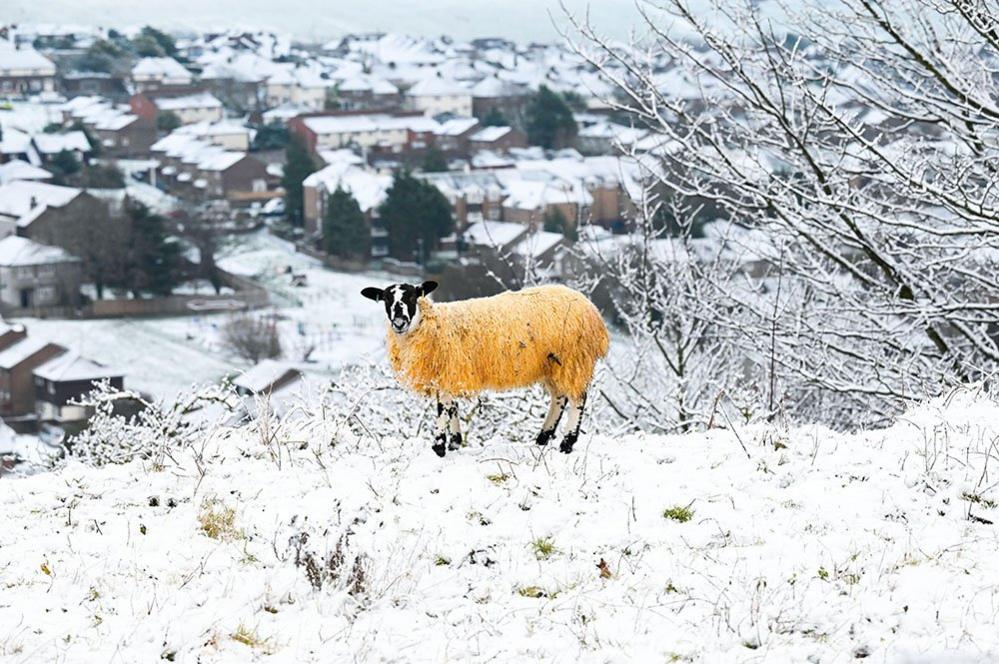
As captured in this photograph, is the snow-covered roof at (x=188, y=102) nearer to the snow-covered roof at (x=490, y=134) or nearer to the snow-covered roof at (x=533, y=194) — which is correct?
the snow-covered roof at (x=490, y=134)

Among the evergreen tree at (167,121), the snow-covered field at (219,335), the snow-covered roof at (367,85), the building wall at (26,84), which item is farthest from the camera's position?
the snow-covered roof at (367,85)

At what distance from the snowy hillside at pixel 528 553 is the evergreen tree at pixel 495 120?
81.8 metres

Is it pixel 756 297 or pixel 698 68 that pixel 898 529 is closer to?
pixel 698 68

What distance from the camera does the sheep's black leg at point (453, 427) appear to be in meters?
6.95

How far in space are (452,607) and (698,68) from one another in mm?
6492

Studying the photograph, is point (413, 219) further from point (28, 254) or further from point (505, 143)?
point (505, 143)

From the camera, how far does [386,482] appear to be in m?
6.29

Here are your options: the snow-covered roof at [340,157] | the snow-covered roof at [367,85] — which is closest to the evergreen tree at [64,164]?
the snow-covered roof at [340,157]

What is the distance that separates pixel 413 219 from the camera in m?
53.2

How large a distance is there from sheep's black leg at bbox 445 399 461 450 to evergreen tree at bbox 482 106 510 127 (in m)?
81.2

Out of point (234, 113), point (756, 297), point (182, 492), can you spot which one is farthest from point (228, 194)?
point (182, 492)

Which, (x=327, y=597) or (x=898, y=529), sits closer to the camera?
(x=327, y=597)

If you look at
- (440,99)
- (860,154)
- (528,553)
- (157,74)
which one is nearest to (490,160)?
(440,99)

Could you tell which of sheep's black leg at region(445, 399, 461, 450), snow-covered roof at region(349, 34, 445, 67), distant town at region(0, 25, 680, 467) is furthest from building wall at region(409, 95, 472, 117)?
sheep's black leg at region(445, 399, 461, 450)
